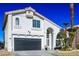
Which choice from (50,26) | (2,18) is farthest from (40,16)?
(2,18)

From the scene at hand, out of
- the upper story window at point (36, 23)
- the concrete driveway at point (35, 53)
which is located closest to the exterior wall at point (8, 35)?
the concrete driveway at point (35, 53)

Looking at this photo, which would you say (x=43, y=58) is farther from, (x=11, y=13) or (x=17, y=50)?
(x=11, y=13)

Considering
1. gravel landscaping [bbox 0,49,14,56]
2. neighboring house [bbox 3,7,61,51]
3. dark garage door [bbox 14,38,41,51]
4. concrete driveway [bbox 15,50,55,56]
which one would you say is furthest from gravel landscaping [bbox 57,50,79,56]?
gravel landscaping [bbox 0,49,14,56]

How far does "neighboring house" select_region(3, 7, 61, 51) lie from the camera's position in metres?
24.6

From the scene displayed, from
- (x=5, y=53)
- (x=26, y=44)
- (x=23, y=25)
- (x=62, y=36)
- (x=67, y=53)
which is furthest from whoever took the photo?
(x=26, y=44)

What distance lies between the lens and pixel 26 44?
25031 millimetres

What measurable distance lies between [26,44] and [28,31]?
2.98 feet

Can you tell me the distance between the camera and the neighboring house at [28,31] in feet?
80.8

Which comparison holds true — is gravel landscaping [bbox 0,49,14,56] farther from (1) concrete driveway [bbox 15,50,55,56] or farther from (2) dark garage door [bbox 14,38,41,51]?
(2) dark garage door [bbox 14,38,41,51]

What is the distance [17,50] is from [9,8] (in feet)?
9.25

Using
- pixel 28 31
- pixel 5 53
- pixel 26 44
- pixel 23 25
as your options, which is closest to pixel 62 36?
pixel 28 31

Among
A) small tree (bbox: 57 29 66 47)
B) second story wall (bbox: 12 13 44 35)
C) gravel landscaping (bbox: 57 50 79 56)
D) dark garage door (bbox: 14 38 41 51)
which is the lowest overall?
gravel landscaping (bbox: 57 50 79 56)

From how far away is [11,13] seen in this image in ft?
80.3

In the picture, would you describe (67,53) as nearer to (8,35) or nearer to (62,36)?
(62,36)
